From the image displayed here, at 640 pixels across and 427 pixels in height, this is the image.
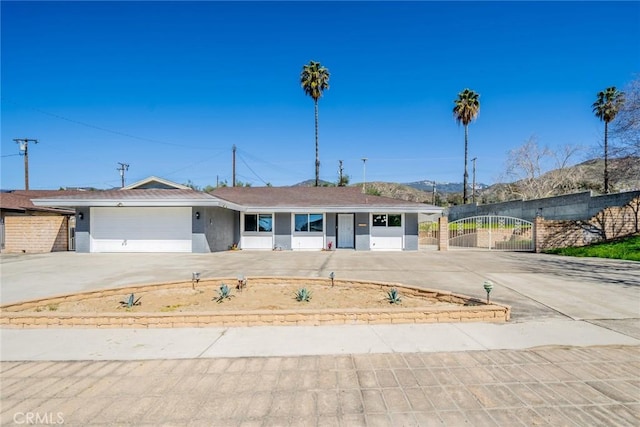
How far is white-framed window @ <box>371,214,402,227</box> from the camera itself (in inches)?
761

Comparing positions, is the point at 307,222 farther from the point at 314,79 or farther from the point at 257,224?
the point at 314,79

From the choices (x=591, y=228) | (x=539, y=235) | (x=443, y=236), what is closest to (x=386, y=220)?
(x=443, y=236)

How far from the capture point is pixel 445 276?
402 inches

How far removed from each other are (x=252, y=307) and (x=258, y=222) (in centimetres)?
1335

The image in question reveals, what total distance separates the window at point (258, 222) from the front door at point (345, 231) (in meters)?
4.16

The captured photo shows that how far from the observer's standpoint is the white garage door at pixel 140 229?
16688 millimetres

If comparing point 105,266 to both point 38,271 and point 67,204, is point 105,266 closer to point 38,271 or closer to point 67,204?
point 38,271

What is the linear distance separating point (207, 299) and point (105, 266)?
7.10 meters

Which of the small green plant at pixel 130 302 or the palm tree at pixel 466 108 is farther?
the palm tree at pixel 466 108

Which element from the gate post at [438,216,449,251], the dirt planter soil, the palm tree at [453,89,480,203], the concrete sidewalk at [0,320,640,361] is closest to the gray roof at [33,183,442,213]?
the gate post at [438,216,449,251]

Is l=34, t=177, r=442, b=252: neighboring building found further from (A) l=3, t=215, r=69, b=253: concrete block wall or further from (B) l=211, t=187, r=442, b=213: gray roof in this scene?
(A) l=3, t=215, r=69, b=253: concrete block wall

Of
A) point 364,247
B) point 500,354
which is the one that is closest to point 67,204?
point 364,247

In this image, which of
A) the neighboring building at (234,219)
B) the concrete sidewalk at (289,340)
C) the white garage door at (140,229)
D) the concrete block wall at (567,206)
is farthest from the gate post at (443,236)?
the white garage door at (140,229)

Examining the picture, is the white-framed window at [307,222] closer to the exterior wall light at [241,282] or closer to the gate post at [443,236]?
the gate post at [443,236]
